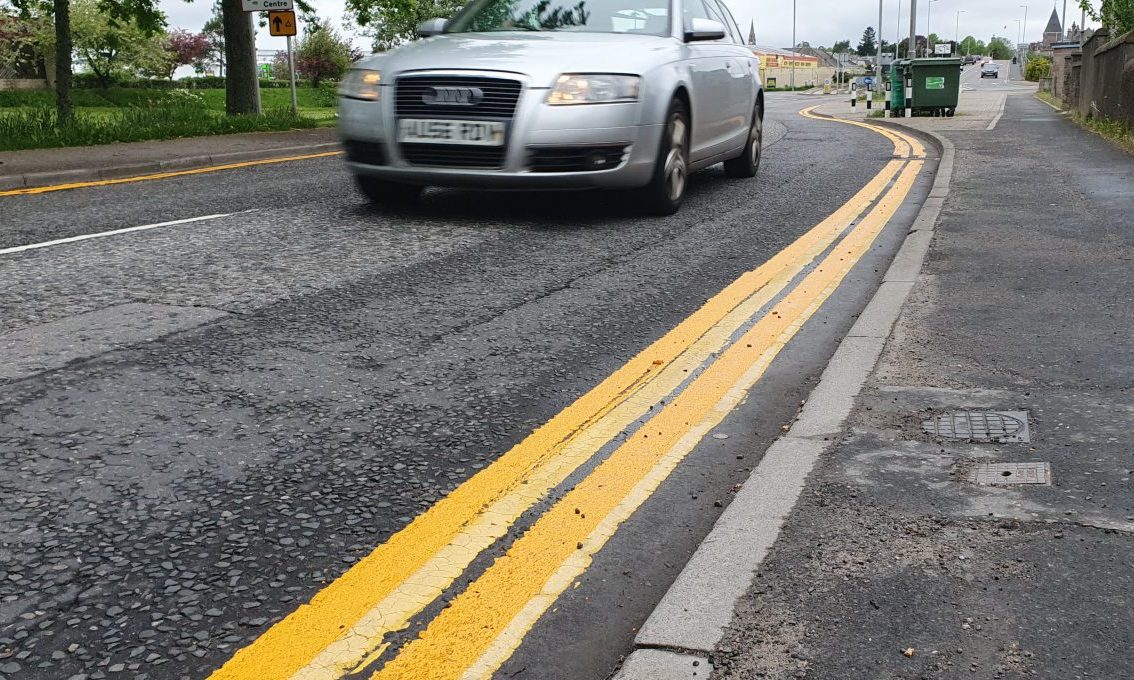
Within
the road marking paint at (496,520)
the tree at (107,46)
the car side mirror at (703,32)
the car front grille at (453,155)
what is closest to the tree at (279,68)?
the tree at (107,46)

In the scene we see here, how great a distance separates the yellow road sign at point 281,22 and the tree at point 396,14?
184 cm

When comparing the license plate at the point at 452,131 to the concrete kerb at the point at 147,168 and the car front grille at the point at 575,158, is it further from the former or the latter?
the concrete kerb at the point at 147,168

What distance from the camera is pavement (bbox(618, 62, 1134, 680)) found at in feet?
7.09

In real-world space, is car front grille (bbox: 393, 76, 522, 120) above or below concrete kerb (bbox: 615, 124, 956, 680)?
above

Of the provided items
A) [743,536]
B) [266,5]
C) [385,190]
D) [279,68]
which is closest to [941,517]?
[743,536]

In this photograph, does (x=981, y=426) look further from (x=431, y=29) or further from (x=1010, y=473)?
(x=431, y=29)

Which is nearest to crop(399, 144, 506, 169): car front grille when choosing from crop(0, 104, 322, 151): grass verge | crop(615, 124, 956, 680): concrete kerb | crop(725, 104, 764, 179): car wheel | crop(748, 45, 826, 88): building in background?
crop(615, 124, 956, 680): concrete kerb

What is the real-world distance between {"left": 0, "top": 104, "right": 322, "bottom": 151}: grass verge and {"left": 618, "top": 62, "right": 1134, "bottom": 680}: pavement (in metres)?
11.3

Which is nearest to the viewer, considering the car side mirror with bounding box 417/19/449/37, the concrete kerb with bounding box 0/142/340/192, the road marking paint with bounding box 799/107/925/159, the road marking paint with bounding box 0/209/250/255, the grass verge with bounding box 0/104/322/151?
the road marking paint with bounding box 0/209/250/255

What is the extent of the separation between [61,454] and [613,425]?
164 cm

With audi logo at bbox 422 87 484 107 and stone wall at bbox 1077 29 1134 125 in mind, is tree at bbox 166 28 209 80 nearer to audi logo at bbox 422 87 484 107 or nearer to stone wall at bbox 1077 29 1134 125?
stone wall at bbox 1077 29 1134 125

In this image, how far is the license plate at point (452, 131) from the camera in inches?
288

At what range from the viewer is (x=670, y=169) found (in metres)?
8.10

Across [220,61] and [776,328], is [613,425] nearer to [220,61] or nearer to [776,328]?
[776,328]
